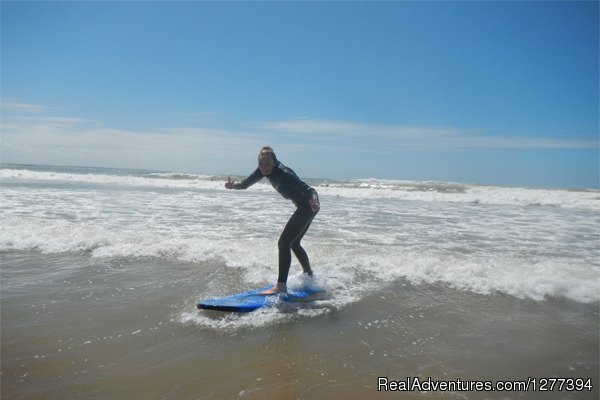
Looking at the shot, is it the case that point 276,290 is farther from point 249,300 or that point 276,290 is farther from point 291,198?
point 291,198

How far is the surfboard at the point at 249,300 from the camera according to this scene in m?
4.37

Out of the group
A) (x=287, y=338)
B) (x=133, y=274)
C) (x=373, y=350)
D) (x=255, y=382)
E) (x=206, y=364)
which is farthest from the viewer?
(x=133, y=274)

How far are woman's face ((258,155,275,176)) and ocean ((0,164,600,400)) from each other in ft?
5.89

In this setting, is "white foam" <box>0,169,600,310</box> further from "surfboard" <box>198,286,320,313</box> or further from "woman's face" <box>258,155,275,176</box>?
"woman's face" <box>258,155,275,176</box>

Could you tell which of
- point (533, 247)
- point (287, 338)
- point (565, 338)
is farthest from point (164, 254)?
point (533, 247)

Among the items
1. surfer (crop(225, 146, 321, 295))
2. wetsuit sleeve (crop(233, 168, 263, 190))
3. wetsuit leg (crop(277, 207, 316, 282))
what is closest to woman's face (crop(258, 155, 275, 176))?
surfer (crop(225, 146, 321, 295))

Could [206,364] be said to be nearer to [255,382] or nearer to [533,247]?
[255,382]

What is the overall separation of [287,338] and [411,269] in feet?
10.2

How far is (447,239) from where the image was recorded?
9148mm

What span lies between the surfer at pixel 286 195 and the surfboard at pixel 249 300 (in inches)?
6.1

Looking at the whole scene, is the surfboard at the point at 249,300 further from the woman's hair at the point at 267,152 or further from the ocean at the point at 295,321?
the woman's hair at the point at 267,152

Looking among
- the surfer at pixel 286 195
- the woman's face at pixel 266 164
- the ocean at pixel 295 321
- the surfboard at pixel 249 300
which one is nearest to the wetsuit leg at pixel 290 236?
the surfer at pixel 286 195

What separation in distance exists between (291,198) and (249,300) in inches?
61.6

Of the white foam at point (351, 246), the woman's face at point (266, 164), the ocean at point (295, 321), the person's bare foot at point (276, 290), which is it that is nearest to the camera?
the ocean at point (295, 321)
